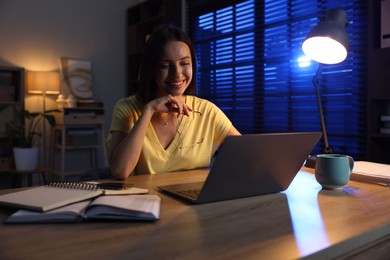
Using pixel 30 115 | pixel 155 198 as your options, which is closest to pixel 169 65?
pixel 155 198

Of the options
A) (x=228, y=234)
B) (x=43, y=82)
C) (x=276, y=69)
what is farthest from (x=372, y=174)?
(x=43, y=82)

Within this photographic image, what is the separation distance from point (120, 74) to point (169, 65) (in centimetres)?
352

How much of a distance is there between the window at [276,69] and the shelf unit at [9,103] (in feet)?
6.52

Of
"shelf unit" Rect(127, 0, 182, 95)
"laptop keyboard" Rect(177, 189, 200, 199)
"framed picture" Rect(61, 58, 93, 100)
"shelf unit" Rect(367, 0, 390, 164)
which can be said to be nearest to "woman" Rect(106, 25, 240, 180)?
"laptop keyboard" Rect(177, 189, 200, 199)

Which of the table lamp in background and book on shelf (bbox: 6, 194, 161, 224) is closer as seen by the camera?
book on shelf (bbox: 6, 194, 161, 224)

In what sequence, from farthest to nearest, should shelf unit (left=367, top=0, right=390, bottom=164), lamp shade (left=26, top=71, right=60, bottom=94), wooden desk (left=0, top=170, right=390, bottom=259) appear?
lamp shade (left=26, top=71, right=60, bottom=94), shelf unit (left=367, top=0, right=390, bottom=164), wooden desk (left=0, top=170, right=390, bottom=259)

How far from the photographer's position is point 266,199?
88 cm

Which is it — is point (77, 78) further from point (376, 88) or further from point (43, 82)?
point (376, 88)

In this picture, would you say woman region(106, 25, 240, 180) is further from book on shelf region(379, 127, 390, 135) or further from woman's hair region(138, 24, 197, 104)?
book on shelf region(379, 127, 390, 135)

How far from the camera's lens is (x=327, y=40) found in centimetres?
137

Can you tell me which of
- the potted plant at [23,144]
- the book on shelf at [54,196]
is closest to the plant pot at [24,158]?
the potted plant at [23,144]

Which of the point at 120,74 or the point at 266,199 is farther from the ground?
the point at 120,74

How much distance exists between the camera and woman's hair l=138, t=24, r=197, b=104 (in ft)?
4.91

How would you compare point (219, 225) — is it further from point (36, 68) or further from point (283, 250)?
point (36, 68)
